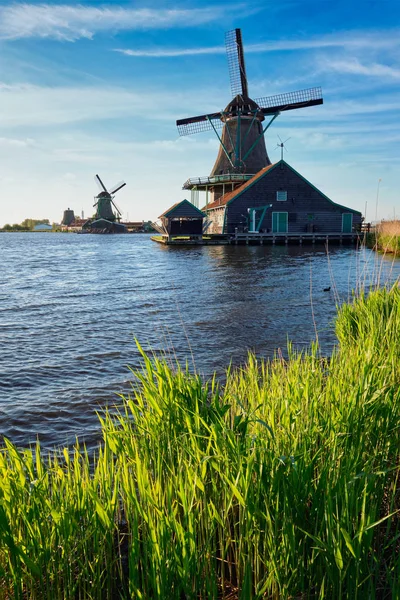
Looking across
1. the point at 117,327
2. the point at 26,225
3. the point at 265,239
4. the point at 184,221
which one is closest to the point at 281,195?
the point at 265,239

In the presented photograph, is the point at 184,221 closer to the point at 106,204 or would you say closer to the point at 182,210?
the point at 182,210

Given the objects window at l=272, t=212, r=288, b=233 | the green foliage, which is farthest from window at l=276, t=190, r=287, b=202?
the green foliage

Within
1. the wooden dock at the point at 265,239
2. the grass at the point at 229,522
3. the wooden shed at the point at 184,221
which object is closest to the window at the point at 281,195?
the wooden dock at the point at 265,239

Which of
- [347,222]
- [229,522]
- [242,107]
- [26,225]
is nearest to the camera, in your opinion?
[229,522]

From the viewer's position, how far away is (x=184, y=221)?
43.6 meters

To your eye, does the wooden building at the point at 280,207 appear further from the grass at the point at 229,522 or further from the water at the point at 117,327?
the grass at the point at 229,522

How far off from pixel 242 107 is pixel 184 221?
1138 cm

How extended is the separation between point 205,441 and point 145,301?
12533mm

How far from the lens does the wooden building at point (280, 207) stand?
4088 centimetres

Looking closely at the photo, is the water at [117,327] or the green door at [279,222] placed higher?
the green door at [279,222]

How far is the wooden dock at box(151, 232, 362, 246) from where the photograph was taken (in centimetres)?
4053

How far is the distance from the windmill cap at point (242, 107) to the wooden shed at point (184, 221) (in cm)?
1039

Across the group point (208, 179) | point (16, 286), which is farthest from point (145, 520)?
point (208, 179)

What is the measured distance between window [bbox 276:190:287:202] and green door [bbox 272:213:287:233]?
121 centimetres
